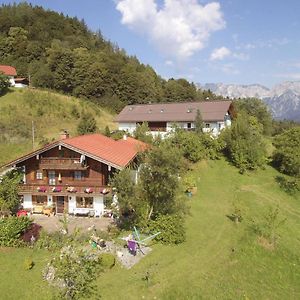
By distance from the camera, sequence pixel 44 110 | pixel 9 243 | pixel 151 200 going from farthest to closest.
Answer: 1. pixel 44 110
2. pixel 151 200
3. pixel 9 243

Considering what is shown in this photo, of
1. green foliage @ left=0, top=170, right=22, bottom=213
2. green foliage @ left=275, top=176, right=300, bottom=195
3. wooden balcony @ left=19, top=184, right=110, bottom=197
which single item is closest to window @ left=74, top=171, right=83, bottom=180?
wooden balcony @ left=19, top=184, right=110, bottom=197

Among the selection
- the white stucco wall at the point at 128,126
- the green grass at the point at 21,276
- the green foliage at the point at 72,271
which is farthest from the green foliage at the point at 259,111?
the green foliage at the point at 72,271

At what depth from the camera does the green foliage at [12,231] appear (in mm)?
21531

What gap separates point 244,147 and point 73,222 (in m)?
24.5

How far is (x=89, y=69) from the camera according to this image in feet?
272

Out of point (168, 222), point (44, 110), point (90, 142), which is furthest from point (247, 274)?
point (44, 110)

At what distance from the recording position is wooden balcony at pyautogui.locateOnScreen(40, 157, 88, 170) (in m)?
27.4

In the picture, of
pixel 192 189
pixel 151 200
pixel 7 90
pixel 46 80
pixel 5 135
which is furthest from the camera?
pixel 46 80

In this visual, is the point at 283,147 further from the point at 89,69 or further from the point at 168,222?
the point at 89,69

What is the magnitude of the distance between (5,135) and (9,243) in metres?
32.1

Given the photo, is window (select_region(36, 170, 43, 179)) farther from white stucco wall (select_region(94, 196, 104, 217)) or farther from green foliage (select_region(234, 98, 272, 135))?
green foliage (select_region(234, 98, 272, 135))

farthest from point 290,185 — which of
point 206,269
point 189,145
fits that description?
point 206,269

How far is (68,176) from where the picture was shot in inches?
1120

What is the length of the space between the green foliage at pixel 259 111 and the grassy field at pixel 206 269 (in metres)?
43.5
